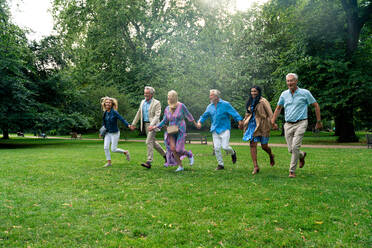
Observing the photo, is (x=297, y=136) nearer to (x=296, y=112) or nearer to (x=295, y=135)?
(x=295, y=135)

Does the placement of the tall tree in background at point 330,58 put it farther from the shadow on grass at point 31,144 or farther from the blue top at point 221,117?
the shadow on grass at point 31,144

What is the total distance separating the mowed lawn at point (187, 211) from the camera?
3584 mm

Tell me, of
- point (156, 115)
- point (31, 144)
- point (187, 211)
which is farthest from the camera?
A: point (31, 144)

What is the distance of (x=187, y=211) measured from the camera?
465 centimetres

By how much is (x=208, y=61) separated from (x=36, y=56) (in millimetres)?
16545

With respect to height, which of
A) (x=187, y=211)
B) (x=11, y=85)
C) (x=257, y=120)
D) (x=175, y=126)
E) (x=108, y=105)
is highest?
Answer: (x=11, y=85)

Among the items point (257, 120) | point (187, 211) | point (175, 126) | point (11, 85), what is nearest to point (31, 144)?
point (11, 85)

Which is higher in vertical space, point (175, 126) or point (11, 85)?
point (11, 85)

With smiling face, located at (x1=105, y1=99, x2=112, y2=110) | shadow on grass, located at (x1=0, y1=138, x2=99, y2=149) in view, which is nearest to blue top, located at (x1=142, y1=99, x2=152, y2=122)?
smiling face, located at (x1=105, y1=99, x2=112, y2=110)

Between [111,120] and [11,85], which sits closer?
[111,120]

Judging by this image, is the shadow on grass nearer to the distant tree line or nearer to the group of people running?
the distant tree line

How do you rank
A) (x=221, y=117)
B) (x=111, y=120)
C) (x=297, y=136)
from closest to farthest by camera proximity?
(x=297, y=136)
(x=221, y=117)
(x=111, y=120)

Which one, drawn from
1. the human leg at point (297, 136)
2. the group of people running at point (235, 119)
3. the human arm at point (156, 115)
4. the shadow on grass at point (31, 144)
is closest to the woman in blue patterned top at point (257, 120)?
the group of people running at point (235, 119)

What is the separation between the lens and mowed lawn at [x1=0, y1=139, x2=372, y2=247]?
11.8 feet
